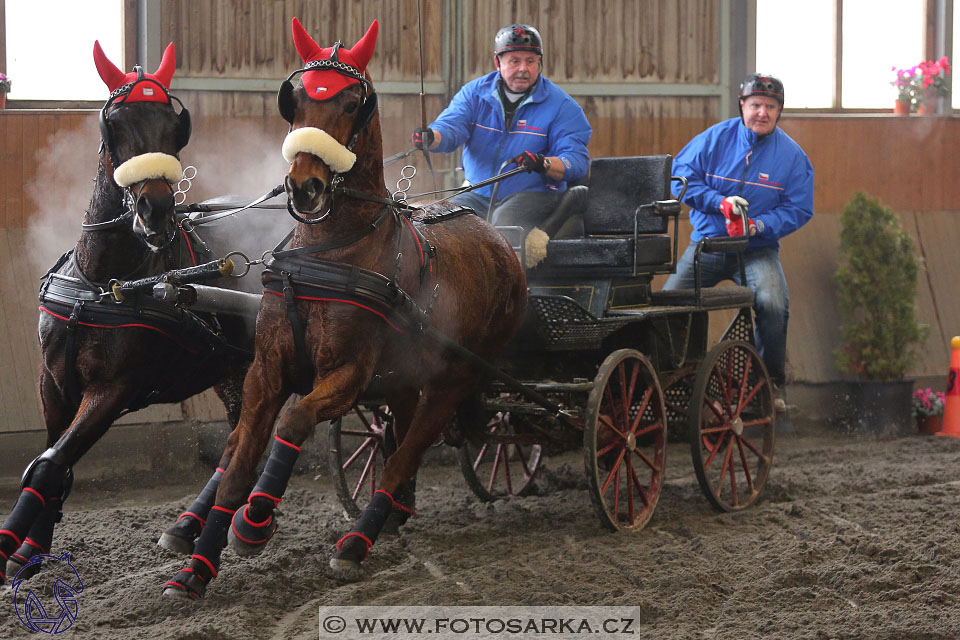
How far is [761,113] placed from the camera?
6.36 meters

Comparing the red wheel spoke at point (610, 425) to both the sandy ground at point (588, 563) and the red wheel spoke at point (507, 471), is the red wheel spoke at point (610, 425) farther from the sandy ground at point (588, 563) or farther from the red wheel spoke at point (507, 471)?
the red wheel spoke at point (507, 471)

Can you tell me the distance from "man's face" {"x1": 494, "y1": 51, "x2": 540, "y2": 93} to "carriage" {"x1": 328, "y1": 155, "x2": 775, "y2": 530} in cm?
59

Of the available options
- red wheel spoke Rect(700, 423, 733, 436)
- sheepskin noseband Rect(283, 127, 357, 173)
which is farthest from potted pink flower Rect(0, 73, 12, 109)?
red wheel spoke Rect(700, 423, 733, 436)

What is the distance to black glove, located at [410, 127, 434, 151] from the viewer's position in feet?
16.5

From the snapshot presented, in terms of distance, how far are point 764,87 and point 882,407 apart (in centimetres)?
304

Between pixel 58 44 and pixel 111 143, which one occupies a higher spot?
pixel 58 44

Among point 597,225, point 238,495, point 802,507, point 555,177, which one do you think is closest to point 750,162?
point 597,225

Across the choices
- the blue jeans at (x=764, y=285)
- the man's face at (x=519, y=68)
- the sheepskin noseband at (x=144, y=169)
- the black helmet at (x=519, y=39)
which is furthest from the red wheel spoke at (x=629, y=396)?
the sheepskin noseband at (x=144, y=169)

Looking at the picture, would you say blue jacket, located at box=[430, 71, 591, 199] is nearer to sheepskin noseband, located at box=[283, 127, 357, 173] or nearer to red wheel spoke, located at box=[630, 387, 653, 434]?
red wheel spoke, located at box=[630, 387, 653, 434]

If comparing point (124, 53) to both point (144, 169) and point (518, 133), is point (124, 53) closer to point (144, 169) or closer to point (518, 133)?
point (518, 133)

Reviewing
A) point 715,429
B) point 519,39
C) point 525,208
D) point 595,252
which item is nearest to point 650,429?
point 715,429

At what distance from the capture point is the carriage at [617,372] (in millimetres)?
4688

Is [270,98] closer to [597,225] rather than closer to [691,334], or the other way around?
[597,225]

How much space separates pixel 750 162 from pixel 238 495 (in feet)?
13.6
